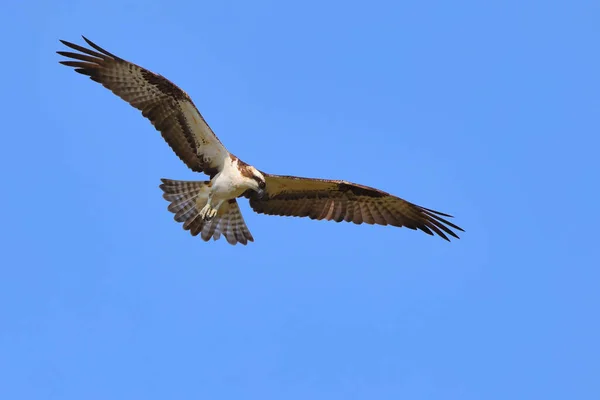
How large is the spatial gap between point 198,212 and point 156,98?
6.50ft

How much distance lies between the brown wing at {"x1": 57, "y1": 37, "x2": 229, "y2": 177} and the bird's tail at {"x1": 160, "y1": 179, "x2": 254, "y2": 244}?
621 mm

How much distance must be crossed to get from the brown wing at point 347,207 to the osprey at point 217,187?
0.01 metres

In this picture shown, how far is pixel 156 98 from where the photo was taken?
17.7 meters

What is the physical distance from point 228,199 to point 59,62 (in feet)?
10.9

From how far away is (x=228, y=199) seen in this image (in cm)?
1852

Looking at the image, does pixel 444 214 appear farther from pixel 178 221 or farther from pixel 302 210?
pixel 178 221

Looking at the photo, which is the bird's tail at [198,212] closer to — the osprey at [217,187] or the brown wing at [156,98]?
the osprey at [217,187]

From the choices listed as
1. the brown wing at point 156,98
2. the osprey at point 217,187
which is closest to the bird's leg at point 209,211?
the osprey at point 217,187

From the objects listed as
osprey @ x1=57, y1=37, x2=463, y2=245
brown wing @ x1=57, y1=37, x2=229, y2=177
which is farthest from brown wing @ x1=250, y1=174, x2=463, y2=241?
brown wing @ x1=57, y1=37, x2=229, y2=177

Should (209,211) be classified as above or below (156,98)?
below

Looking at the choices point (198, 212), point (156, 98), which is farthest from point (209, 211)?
point (156, 98)

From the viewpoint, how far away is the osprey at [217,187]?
17.5m

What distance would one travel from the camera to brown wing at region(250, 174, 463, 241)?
18.6m

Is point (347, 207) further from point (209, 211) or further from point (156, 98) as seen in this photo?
point (156, 98)
